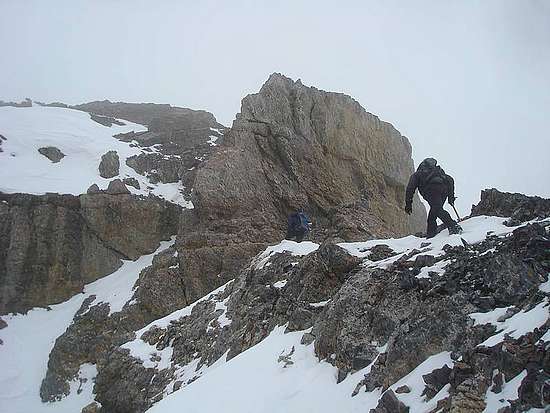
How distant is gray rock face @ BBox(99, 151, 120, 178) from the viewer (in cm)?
3683

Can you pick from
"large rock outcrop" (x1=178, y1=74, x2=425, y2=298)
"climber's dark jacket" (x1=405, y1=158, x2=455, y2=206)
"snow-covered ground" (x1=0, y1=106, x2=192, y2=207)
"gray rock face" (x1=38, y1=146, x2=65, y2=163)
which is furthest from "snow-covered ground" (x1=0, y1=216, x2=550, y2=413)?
"gray rock face" (x1=38, y1=146, x2=65, y2=163)

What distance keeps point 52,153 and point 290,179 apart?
2181cm

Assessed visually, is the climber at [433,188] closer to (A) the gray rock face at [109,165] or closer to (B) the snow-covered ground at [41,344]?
(B) the snow-covered ground at [41,344]

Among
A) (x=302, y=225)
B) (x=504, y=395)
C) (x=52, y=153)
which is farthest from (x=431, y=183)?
(x=52, y=153)

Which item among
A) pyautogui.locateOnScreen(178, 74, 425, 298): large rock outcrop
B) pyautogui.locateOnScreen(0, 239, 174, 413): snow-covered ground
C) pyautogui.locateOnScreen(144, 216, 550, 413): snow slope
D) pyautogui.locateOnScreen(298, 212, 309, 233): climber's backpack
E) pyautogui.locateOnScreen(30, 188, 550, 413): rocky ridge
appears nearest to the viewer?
pyautogui.locateOnScreen(30, 188, 550, 413): rocky ridge

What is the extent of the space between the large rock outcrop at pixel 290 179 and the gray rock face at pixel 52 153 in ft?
54.8

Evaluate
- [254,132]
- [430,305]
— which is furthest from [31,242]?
[430,305]

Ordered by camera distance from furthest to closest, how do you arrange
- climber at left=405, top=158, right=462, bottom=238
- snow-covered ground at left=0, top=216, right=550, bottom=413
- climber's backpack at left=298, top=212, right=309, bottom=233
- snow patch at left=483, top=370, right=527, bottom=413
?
climber's backpack at left=298, top=212, right=309, bottom=233 < climber at left=405, top=158, right=462, bottom=238 < snow-covered ground at left=0, top=216, right=550, bottom=413 < snow patch at left=483, top=370, right=527, bottom=413

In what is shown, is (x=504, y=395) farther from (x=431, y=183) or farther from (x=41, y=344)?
(x=41, y=344)

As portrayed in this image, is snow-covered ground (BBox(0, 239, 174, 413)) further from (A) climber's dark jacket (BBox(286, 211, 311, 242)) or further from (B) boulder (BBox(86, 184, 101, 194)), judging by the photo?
(A) climber's dark jacket (BBox(286, 211, 311, 242))

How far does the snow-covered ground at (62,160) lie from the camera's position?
34.5 m

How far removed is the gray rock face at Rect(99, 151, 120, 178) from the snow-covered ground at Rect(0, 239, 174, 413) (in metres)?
8.26

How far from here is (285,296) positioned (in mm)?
11977

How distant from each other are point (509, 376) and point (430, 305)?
7.23 feet
